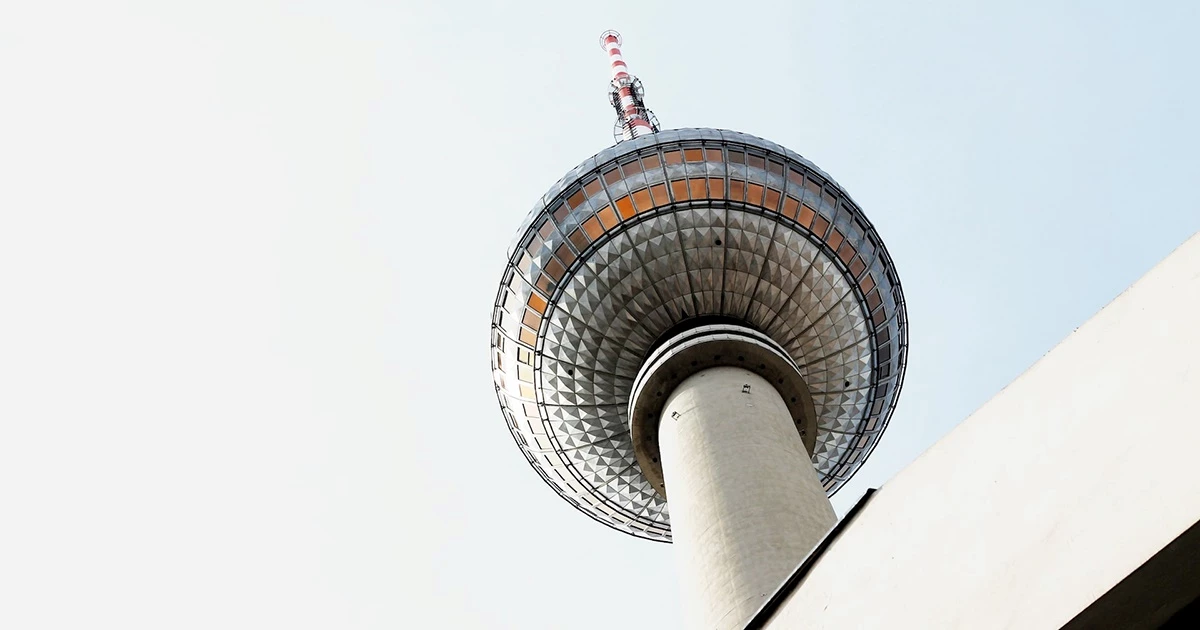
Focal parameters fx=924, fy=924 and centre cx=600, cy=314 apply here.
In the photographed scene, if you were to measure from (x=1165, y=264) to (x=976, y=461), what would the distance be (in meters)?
1.53

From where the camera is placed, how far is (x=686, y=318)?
21375 mm

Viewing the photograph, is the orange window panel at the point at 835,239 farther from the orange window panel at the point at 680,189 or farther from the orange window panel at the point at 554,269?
the orange window panel at the point at 554,269

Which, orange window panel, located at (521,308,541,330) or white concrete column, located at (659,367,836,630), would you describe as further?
orange window panel, located at (521,308,541,330)

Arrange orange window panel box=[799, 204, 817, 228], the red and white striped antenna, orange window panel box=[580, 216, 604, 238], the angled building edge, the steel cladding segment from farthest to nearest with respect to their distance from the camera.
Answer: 1. the red and white striped antenna
2. orange window panel box=[799, 204, 817, 228]
3. orange window panel box=[580, 216, 604, 238]
4. the steel cladding segment
5. the angled building edge

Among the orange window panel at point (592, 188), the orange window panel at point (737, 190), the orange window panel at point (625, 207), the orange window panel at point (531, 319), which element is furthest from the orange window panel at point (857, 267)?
the orange window panel at point (531, 319)

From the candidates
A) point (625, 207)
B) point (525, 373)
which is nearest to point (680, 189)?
point (625, 207)

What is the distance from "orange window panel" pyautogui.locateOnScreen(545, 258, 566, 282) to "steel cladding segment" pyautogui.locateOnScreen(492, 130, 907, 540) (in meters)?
0.04

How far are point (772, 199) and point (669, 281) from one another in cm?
318

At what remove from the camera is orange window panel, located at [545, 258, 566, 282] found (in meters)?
22.0

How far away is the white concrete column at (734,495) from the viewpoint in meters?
15.5

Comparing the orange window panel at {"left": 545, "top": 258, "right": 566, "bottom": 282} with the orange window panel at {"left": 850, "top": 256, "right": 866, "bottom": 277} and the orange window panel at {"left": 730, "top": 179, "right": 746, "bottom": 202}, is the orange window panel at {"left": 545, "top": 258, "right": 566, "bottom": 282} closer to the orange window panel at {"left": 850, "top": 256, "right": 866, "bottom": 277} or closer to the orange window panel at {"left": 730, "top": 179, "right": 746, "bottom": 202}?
the orange window panel at {"left": 730, "top": 179, "right": 746, "bottom": 202}

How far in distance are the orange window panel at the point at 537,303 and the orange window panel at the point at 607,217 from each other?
2402 millimetres

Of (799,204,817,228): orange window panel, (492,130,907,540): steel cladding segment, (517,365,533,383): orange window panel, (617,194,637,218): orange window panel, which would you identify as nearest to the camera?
(492,130,907,540): steel cladding segment

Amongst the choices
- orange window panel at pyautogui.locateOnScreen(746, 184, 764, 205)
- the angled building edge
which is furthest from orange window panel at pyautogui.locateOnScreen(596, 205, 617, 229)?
the angled building edge
